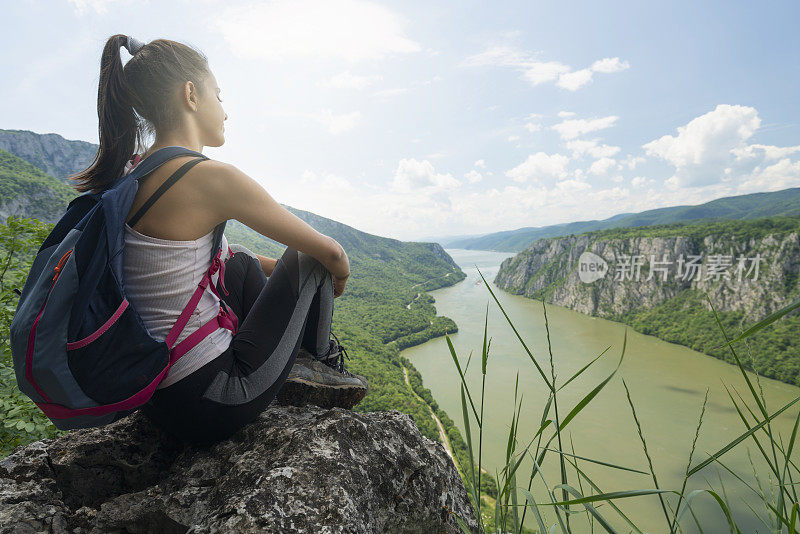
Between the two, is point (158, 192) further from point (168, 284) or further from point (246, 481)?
point (246, 481)

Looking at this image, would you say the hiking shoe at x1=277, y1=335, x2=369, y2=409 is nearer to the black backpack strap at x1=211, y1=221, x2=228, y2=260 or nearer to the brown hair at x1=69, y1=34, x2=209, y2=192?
the black backpack strap at x1=211, y1=221, x2=228, y2=260

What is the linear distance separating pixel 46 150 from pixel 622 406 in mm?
113807

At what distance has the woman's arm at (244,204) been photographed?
966mm

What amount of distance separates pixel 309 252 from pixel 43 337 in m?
0.64

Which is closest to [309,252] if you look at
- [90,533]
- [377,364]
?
[90,533]

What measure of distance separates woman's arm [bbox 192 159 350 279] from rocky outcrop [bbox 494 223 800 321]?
3175cm

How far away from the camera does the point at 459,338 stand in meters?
32.1

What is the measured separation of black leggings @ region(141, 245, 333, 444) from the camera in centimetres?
103

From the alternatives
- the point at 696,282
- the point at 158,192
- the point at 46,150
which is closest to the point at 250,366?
the point at 158,192

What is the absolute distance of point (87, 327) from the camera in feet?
2.71

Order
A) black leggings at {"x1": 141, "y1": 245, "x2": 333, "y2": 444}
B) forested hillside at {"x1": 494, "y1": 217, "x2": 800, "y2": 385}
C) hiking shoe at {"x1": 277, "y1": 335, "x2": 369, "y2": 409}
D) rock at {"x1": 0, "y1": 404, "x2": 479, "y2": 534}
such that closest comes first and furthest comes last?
rock at {"x1": 0, "y1": 404, "x2": 479, "y2": 534}
black leggings at {"x1": 141, "y1": 245, "x2": 333, "y2": 444}
hiking shoe at {"x1": 277, "y1": 335, "x2": 369, "y2": 409}
forested hillside at {"x1": 494, "y1": 217, "x2": 800, "y2": 385}

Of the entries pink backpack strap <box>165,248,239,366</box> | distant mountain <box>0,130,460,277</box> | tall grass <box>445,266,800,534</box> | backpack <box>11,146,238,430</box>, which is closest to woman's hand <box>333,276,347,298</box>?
pink backpack strap <box>165,248,239,366</box>

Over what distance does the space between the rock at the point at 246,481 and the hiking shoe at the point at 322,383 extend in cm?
11

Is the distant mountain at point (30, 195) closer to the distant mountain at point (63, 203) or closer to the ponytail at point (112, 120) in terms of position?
the distant mountain at point (63, 203)
